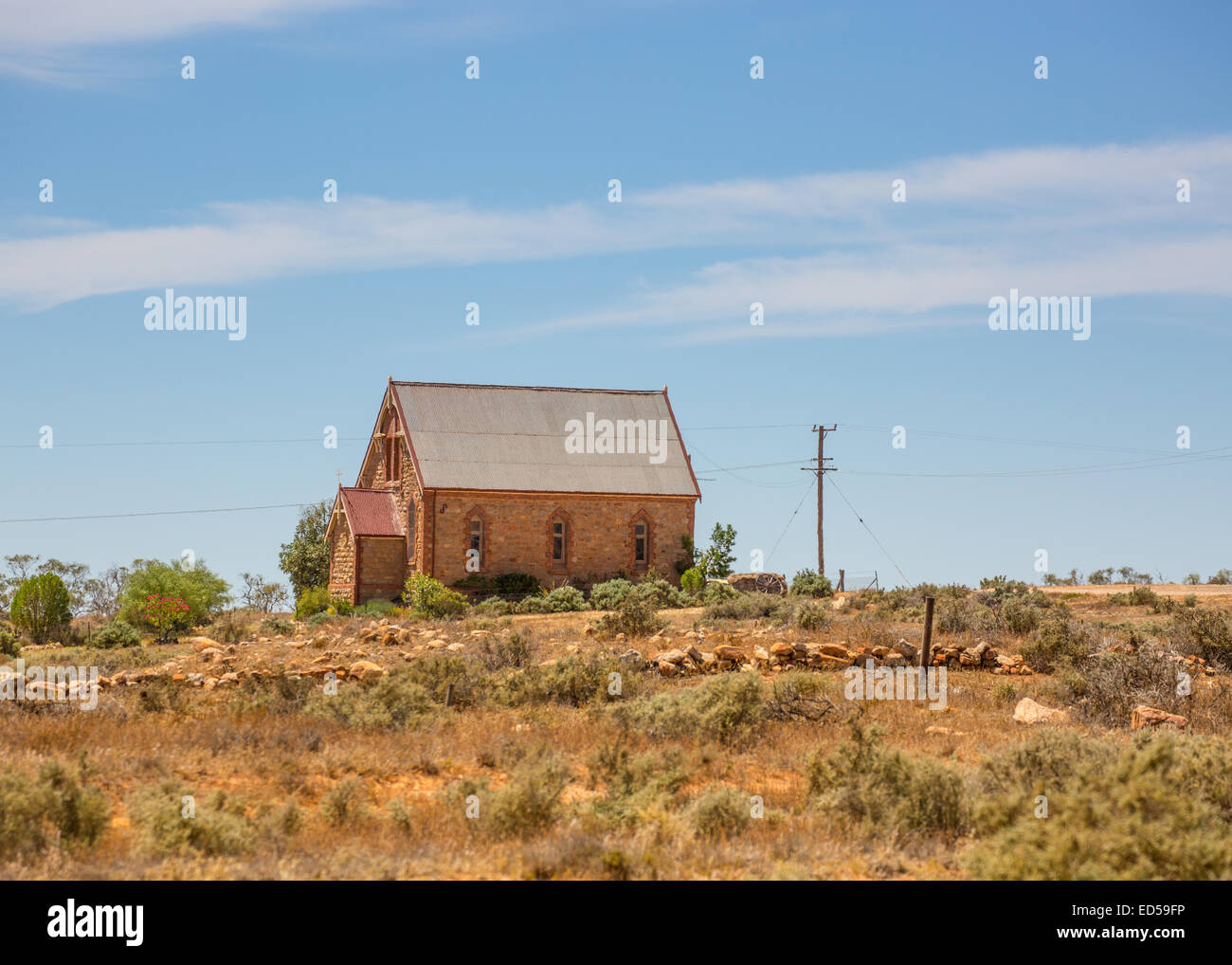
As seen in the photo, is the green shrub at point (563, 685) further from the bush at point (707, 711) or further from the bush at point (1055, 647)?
the bush at point (1055, 647)

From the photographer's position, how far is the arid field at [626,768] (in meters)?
8.44

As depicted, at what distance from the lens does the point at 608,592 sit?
39.9m

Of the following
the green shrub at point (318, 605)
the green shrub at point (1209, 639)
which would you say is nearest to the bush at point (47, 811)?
the green shrub at point (1209, 639)

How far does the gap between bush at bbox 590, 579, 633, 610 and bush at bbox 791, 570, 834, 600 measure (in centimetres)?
615

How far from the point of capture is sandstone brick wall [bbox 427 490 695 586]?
41594mm

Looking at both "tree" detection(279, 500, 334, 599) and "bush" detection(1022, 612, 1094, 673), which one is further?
"tree" detection(279, 500, 334, 599)

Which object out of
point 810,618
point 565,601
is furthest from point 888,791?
point 565,601

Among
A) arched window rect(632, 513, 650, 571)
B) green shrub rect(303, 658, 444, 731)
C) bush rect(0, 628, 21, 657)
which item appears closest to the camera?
green shrub rect(303, 658, 444, 731)

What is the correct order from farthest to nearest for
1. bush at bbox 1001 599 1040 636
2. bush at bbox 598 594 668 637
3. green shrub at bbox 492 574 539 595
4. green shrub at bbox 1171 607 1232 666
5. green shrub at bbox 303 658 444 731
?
green shrub at bbox 492 574 539 595
bush at bbox 598 594 668 637
bush at bbox 1001 599 1040 636
green shrub at bbox 1171 607 1232 666
green shrub at bbox 303 658 444 731

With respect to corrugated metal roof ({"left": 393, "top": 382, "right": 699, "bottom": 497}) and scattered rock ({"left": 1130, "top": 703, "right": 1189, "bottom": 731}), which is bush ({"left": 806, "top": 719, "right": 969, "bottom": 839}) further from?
corrugated metal roof ({"left": 393, "top": 382, "right": 699, "bottom": 497})

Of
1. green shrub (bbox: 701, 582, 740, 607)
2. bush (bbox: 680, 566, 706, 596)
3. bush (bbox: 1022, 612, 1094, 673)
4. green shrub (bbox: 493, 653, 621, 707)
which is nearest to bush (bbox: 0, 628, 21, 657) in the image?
green shrub (bbox: 493, 653, 621, 707)

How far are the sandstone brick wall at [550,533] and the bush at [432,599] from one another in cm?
281

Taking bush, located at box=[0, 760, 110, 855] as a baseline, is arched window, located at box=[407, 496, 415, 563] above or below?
above

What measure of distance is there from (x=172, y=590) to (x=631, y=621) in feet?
48.6
